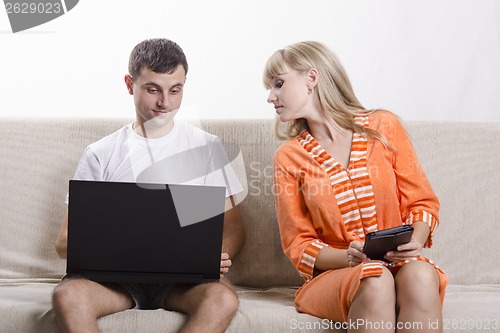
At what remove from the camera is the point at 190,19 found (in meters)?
2.33

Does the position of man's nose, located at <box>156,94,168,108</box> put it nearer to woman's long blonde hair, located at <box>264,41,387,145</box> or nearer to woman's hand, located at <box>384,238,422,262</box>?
woman's long blonde hair, located at <box>264,41,387,145</box>

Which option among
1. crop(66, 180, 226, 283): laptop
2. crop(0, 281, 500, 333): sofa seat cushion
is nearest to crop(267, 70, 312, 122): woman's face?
crop(66, 180, 226, 283): laptop

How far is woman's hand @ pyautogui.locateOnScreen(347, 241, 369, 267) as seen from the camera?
140cm

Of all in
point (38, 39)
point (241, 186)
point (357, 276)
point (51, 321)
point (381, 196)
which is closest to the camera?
point (357, 276)

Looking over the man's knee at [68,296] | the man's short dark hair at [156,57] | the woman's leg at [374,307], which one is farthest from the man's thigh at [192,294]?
the man's short dark hair at [156,57]

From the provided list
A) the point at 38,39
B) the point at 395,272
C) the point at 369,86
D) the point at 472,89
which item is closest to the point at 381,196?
the point at 395,272

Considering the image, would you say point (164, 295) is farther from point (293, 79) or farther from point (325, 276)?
point (293, 79)

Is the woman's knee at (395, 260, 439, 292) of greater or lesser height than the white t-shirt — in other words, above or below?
below

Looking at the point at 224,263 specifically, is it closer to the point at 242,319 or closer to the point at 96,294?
the point at 242,319

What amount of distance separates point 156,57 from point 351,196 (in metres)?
0.66

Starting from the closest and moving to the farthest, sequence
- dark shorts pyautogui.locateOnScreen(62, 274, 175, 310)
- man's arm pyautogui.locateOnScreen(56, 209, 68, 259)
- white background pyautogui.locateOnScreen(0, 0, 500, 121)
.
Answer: dark shorts pyautogui.locateOnScreen(62, 274, 175, 310)
man's arm pyautogui.locateOnScreen(56, 209, 68, 259)
white background pyautogui.locateOnScreen(0, 0, 500, 121)

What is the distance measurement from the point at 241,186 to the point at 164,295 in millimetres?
452

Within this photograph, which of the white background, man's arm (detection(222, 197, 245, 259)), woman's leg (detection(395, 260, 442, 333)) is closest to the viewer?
woman's leg (detection(395, 260, 442, 333))

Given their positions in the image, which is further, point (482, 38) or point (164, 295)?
point (482, 38)
